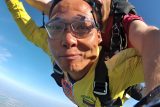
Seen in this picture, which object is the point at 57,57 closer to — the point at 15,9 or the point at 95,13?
the point at 95,13

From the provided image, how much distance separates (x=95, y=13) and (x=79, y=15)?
21 centimetres

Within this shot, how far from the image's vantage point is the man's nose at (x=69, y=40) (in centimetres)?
209

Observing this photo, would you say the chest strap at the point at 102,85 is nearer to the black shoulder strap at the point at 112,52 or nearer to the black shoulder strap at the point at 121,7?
the black shoulder strap at the point at 112,52

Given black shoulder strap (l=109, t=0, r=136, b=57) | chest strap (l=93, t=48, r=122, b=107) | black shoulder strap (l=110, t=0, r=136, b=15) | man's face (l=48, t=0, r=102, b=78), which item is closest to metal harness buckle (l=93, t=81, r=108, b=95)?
chest strap (l=93, t=48, r=122, b=107)

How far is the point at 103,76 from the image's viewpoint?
232 centimetres

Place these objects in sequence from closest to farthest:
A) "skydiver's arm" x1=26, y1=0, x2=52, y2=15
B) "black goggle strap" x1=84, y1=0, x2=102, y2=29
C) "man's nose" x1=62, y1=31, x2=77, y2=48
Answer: "man's nose" x1=62, y1=31, x2=77, y2=48 → "black goggle strap" x1=84, y1=0, x2=102, y2=29 → "skydiver's arm" x1=26, y1=0, x2=52, y2=15

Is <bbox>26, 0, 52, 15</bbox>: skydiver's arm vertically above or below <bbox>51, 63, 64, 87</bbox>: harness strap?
above

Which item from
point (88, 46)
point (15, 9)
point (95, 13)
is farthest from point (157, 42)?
point (15, 9)

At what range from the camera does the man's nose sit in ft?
6.86

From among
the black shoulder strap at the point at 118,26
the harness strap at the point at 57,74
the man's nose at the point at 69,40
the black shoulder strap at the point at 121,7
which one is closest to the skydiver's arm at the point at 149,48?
the black shoulder strap at the point at 118,26

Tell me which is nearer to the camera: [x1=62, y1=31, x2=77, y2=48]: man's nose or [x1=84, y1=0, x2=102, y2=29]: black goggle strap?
[x1=62, y1=31, x2=77, y2=48]: man's nose

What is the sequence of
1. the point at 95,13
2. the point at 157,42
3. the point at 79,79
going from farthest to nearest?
1. the point at 79,79
2. the point at 95,13
3. the point at 157,42


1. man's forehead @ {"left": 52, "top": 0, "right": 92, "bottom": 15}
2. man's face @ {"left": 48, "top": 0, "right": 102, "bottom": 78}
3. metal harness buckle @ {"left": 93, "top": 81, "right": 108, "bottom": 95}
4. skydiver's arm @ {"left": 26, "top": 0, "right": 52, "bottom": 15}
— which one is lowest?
metal harness buckle @ {"left": 93, "top": 81, "right": 108, "bottom": 95}

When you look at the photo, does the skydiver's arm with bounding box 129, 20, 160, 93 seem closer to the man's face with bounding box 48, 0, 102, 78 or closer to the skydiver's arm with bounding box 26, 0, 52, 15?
the man's face with bounding box 48, 0, 102, 78
